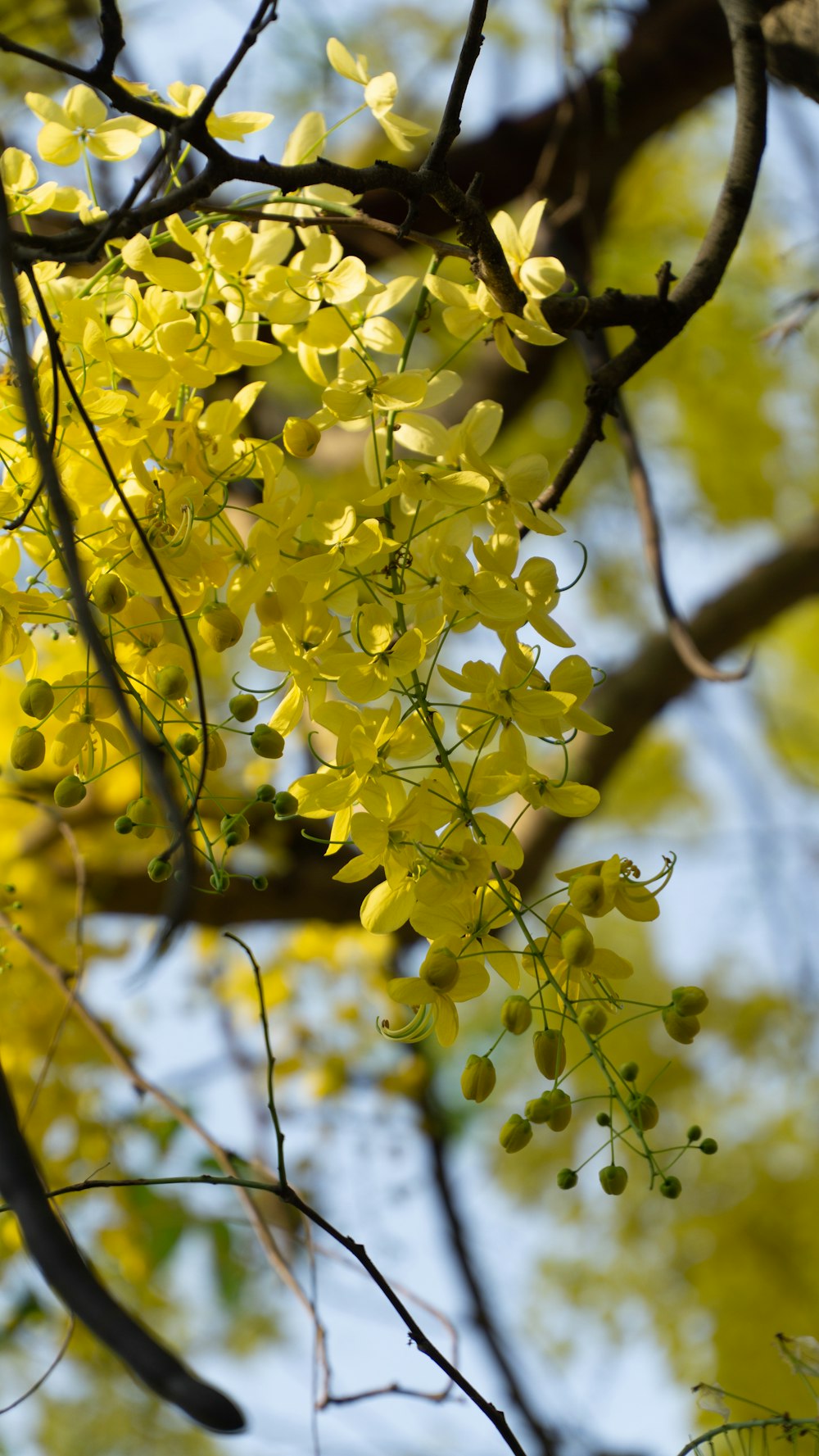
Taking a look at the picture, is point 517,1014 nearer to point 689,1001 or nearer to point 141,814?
point 689,1001

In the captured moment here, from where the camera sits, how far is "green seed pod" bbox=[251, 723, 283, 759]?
1.41ft

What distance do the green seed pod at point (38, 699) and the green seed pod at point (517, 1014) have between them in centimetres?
20

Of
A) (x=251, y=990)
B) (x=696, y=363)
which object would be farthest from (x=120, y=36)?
(x=696, y=363)

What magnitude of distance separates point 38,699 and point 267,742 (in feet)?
0.28

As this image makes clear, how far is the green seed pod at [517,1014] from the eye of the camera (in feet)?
1.33

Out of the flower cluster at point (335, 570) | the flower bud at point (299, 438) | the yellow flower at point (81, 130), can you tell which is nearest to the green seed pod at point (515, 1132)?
the flower cluster at point (335, 570)

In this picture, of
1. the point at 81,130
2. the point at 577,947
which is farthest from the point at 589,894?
the point at 81,130

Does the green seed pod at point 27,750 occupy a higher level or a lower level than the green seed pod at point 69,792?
higher

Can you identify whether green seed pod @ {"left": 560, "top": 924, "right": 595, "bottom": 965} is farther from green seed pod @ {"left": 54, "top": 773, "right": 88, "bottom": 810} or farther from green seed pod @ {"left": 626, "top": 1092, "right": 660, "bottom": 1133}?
green seed pod @ {"left": 54, "top": 773, "right": 88, "bottom": 810}

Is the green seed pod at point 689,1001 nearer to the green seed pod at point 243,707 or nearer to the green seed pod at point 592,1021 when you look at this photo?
the green seed pod at point 592,1021

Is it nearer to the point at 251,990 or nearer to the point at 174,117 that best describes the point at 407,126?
the point at 174,117

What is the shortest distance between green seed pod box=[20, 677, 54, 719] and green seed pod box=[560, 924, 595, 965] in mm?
207

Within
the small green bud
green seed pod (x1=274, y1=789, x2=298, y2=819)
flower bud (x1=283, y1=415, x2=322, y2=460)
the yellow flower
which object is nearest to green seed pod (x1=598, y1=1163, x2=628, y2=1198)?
the small green bud

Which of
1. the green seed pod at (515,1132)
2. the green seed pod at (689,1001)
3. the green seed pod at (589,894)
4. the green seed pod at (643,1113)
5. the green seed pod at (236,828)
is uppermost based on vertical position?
the green seed pod at (589,894)
